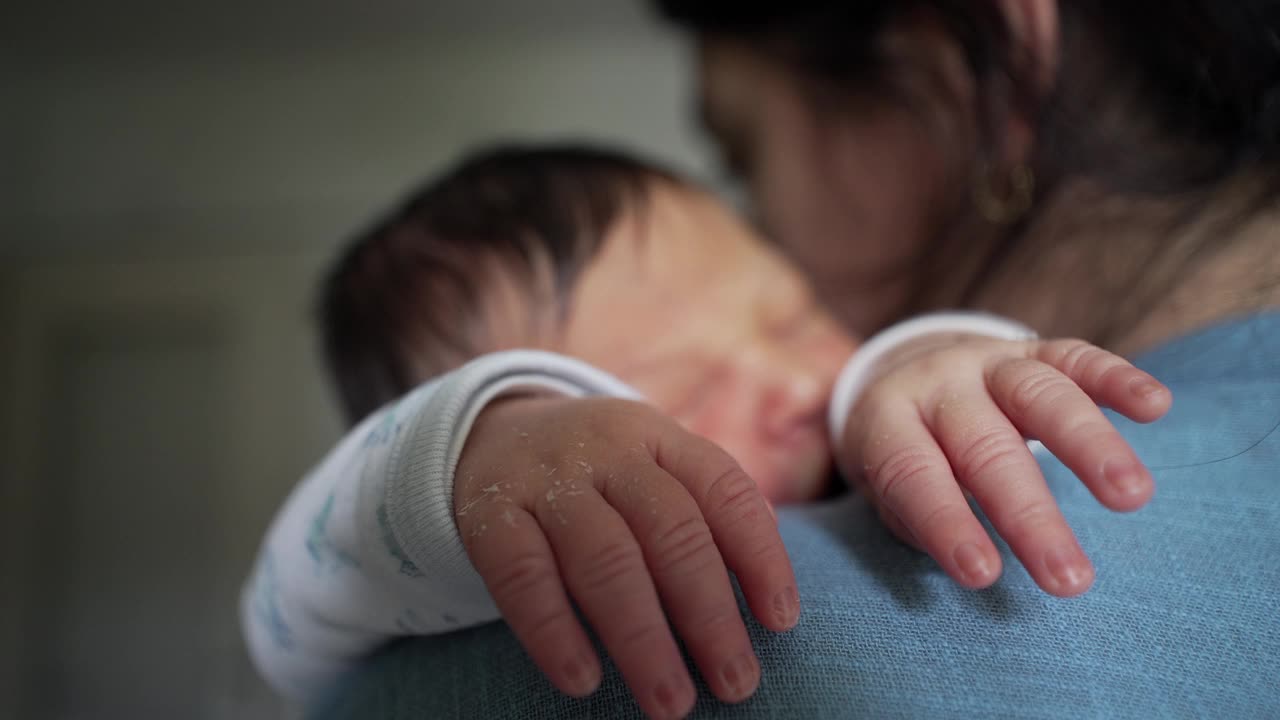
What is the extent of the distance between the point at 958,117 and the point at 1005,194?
0.35ft

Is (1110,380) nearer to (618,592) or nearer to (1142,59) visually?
(618,592)

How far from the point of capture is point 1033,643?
0.31 meters

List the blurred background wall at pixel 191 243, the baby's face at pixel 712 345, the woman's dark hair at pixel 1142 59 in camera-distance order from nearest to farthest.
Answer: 1. the woman's dark hair at pixel 1142 59
2. the baby's face at pixel 712 345
3. the blurred background wall at pixel 191 243

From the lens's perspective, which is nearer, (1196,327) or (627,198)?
(1196,327)

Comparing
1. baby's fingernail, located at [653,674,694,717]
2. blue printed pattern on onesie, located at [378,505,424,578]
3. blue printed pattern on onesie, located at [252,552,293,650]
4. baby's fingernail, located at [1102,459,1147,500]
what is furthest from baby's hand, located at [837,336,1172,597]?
blue printed pattern on onesie, located at [252,552,293,650]

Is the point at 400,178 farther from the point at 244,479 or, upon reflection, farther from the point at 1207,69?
the point at 1207,69

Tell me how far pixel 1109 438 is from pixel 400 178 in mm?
2353

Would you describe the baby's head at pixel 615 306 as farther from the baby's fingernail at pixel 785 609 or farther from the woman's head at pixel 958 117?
the baby's fingernail at pixel 785 609

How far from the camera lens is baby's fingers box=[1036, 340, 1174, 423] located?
31 centimetres

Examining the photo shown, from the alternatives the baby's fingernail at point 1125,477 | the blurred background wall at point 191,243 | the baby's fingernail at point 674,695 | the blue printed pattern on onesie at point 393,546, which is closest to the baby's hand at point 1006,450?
the baby's fingernail at point 1125,477

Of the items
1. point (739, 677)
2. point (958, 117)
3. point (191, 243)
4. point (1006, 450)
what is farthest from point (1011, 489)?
point (191, 243)

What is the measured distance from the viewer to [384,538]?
389mm

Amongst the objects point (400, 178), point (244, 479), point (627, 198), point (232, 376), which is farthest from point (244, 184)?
point (627, 198)

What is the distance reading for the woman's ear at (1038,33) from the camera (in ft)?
2.36
